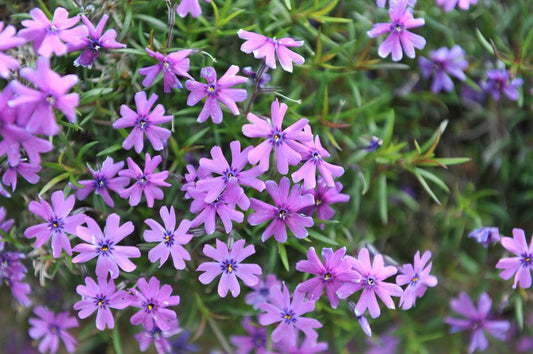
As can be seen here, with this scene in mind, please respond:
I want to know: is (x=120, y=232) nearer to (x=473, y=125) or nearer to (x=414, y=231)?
(x=414, y=231)

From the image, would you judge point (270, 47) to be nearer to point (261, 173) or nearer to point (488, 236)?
point (261, 173)

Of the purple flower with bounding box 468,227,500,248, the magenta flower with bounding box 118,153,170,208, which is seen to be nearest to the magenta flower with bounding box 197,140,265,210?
the magenta flower with bounding box 118,153,170,208

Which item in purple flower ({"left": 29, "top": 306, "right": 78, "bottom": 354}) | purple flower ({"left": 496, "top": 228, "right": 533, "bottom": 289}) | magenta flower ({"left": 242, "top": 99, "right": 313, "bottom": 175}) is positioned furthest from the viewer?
purple flower ({"left": 29, "top": 306, "right": 78, "bottom": 354})

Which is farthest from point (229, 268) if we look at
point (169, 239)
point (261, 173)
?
point (261, 173)

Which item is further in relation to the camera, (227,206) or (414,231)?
(414,231)

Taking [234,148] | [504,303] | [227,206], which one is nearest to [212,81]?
[234,148]

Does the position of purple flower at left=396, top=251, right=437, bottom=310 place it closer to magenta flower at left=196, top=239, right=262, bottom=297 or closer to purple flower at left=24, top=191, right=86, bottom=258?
magenta flower at left=196, top=239, right=262, bottom=297
